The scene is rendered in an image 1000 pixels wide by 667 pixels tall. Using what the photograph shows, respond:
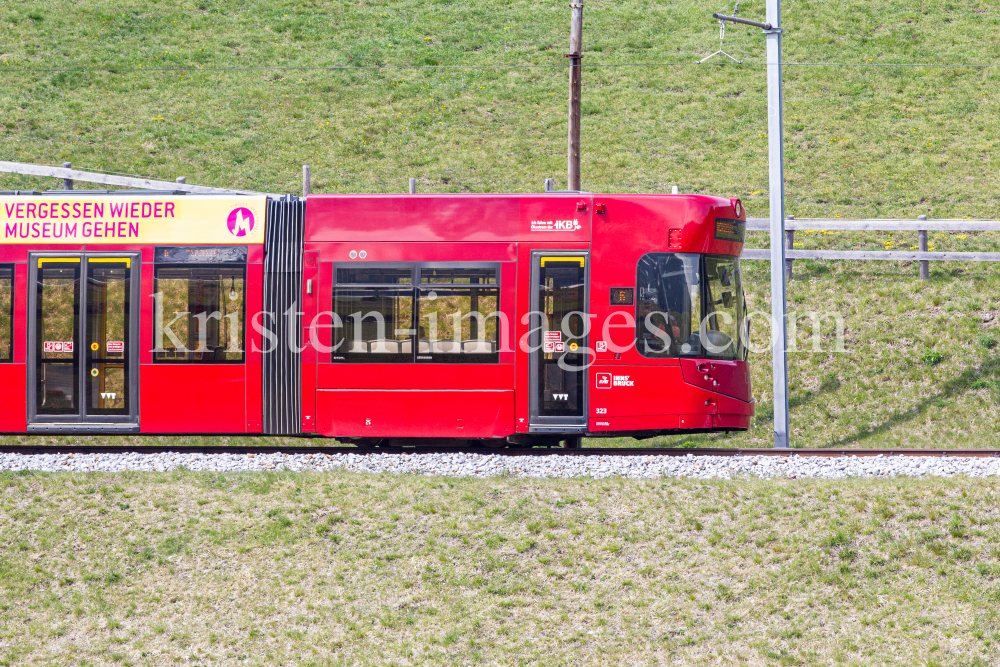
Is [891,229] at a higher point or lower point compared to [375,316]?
higher

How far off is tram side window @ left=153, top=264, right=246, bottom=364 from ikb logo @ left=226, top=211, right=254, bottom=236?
1.43 feet

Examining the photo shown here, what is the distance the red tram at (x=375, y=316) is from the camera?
1233cm

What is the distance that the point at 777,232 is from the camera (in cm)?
1416

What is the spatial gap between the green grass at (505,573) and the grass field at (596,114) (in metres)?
8.17

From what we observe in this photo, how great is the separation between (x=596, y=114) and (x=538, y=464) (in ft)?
70.7

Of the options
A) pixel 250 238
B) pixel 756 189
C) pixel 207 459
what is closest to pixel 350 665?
pixel 207 459

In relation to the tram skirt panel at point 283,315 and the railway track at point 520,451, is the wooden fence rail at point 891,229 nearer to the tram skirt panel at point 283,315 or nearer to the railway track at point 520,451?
the railway track at point 520,451

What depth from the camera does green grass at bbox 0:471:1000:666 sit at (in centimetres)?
760

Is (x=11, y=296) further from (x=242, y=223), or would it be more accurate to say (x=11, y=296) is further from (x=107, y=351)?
(x=242, y=223)

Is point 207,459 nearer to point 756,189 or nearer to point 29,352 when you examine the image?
point 29,352

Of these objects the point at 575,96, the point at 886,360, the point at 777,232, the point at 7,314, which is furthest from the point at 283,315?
the point at 886,360

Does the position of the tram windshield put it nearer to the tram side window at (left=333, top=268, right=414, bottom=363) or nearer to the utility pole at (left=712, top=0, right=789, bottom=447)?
the utility pole at (left=712, top=0, right=789, bottom=447)

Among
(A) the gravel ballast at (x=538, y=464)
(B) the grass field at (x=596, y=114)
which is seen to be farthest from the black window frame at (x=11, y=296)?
(B) the grass field at (x=596, y=114)

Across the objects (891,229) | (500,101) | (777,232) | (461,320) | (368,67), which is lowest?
(461,320)
